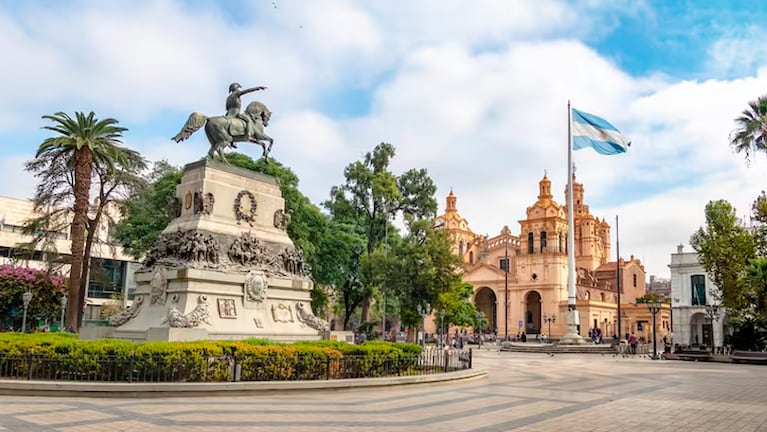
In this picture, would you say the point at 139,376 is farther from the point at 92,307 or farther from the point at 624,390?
the point at 92,307

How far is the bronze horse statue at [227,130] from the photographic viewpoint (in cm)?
2111

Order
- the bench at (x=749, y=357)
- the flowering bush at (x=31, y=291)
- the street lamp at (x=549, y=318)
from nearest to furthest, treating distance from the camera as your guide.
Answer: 1. the bench at (x=749, y=357)
2. the flowering bush at (x=31, y=291)
3. the street lamp at (x=549, y=318)

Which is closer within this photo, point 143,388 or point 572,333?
point 143,388

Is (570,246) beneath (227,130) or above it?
beneath

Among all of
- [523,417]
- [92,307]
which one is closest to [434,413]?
[523,417]

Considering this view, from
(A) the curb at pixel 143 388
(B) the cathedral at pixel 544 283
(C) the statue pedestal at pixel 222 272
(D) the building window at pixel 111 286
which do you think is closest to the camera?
(A) the curb at pixel 143 388

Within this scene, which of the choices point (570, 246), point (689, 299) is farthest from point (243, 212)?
point (689, 299)

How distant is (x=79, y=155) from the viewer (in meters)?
30.6

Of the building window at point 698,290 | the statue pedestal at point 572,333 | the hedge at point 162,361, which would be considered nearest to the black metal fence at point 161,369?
the hedge at point 162,361

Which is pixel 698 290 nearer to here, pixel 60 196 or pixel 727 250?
pixel 727 250

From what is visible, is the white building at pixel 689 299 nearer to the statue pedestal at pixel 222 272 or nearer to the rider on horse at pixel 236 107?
the statue pedestal at pixel 222 272

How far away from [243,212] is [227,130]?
2.98 m

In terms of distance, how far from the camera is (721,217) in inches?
1544

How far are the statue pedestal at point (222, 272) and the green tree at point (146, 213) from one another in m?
15.3
